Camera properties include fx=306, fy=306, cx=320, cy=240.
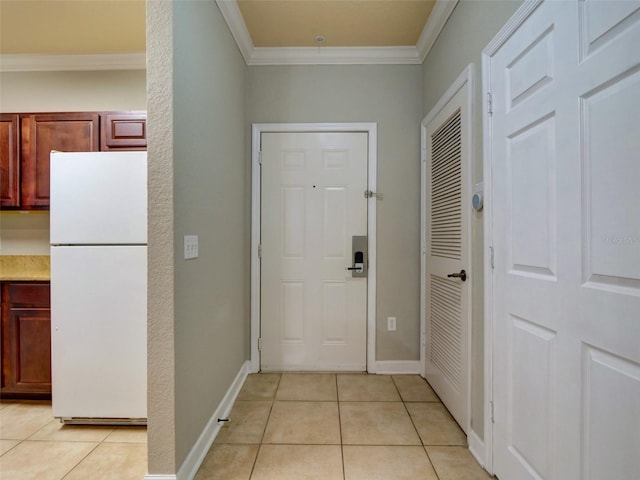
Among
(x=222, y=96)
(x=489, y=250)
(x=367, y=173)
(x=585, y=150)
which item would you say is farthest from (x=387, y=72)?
(x=585, y=150)

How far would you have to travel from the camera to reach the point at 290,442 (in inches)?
70.3

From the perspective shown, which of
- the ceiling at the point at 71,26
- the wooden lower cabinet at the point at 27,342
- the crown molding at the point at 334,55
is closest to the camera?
the ceiling at the point at 71,26

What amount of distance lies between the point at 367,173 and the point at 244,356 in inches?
75.7

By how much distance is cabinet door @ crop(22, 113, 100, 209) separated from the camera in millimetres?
2355

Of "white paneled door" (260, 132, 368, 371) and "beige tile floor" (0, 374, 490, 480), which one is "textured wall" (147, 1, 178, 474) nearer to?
"beige tile floor" (0, 374, 490, 480)

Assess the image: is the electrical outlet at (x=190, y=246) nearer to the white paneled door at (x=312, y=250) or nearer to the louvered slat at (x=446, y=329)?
the white paneled door at (x=312, y=250)

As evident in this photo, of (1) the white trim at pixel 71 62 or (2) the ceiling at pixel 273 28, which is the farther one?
(1) the white trim at pixel 71 62

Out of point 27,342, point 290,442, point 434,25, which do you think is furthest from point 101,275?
point 434,25

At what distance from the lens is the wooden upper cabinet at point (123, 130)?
231 centimetres

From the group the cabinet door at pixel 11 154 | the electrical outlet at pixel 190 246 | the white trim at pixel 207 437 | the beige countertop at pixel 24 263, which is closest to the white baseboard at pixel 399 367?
the white trim at pixel 207 437

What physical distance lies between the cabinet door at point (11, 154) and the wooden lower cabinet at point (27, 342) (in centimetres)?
75

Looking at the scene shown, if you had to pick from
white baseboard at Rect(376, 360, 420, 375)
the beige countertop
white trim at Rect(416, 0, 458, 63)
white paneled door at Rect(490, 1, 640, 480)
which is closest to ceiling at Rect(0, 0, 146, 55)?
the beige countertop

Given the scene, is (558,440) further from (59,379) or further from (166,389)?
(59,379)

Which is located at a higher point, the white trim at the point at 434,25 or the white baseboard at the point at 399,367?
the white trim at the point at 434,25
